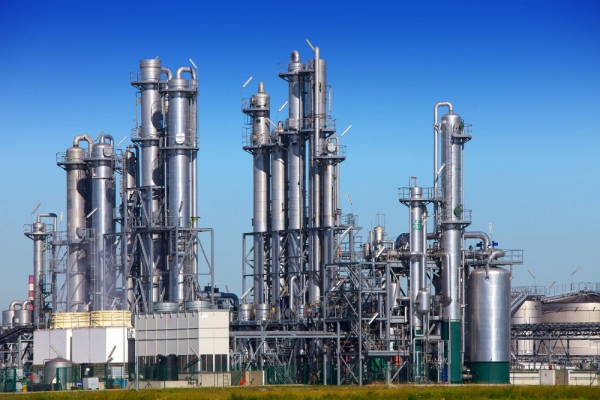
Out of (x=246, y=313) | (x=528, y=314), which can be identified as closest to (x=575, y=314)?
(x=528, y=314)

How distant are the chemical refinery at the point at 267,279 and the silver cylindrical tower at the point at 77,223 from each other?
11cm

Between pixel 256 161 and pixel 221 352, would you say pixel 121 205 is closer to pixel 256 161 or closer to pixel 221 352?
pixel 256 161

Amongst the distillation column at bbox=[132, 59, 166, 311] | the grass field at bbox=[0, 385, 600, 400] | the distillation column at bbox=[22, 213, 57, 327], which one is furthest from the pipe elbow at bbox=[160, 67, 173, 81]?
the grass field at bbox=[0, 385, 600, 400]

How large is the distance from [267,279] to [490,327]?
17951mm

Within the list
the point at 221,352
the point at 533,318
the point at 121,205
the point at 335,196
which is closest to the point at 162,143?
the point at 121,205

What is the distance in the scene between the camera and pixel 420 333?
270 feet

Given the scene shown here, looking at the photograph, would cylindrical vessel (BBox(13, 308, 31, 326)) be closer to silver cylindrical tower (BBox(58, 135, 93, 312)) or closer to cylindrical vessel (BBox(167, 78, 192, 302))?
silver cylindrical tower (BBox(58, 135, 93, 312))

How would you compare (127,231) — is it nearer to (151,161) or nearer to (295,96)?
(151,161)

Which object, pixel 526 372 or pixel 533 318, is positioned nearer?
pixel 526 372

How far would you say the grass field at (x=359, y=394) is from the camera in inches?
2510

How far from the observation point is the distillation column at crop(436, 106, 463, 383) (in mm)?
82125

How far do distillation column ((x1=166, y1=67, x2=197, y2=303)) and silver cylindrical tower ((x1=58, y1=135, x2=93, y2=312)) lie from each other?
27.4ft

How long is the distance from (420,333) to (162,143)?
2478 centimetres

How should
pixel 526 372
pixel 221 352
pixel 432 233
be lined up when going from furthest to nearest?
pixel 526 372 < pixel 432 233 < pixel 221 352
